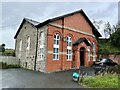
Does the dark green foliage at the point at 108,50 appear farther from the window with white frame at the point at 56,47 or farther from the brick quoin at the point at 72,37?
the window with white frame at the point at 56,47

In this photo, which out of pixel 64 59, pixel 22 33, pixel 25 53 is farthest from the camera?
pixel 22 33

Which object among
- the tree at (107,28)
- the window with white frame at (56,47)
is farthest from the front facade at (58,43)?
the tree at (107,28)

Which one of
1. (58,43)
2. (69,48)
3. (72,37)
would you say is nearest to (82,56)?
(69,48)

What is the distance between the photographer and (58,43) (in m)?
24.5

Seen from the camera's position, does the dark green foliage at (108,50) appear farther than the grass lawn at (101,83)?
Yes

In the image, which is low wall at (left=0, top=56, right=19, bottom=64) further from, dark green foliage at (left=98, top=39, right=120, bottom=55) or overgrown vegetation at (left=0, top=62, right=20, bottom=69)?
dark green foliage at (left=98, top=39, right=120, bottom=55)

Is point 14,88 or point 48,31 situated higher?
point 48,31

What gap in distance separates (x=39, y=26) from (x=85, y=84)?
13.1 m

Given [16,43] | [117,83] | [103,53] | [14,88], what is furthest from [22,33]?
[117,83]

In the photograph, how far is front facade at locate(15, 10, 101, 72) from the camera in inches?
918

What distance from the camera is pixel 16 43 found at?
33.6 meters

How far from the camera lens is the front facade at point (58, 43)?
23.3 metres

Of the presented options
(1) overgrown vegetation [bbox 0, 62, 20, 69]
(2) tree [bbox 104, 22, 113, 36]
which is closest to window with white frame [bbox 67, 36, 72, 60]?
(1) overgrown vegetation [bbox 0, 62, 20, 69]

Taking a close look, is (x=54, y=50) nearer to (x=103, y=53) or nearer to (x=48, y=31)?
(x=48, y=31)
